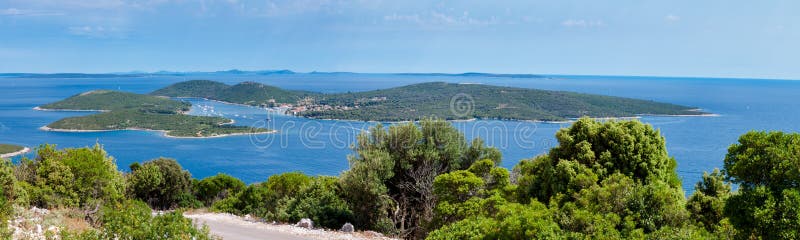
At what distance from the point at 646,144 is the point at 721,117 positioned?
156 meters

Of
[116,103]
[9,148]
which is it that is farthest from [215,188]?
[116,103]

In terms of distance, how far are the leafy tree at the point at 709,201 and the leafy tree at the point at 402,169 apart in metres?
7.92

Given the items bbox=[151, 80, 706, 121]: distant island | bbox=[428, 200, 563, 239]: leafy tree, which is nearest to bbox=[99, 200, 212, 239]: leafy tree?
bbox=[428, 200, 563, 239]: leafy tree

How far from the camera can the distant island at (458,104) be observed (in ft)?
471

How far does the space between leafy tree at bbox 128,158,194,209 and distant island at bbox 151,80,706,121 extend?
304 feet

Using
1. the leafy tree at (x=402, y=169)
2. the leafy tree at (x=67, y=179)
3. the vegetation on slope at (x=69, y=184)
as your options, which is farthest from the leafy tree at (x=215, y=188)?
the leafy tree at (x=402, y=169)

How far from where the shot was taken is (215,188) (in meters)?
36.2

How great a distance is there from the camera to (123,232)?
693 centimetres

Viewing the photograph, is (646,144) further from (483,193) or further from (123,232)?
(123,232)

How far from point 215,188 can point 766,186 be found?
110ft

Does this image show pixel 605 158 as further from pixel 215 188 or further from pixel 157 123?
pixel 157 123

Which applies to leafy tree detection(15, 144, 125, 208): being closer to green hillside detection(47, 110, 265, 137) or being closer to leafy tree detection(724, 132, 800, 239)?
leafy tree detection(724, 132, 800, 239)

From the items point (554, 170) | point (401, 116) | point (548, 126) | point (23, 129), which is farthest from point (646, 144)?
point (23, 129)

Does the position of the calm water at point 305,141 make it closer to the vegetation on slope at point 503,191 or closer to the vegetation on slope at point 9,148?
the vegetation on slope at point 9,148
